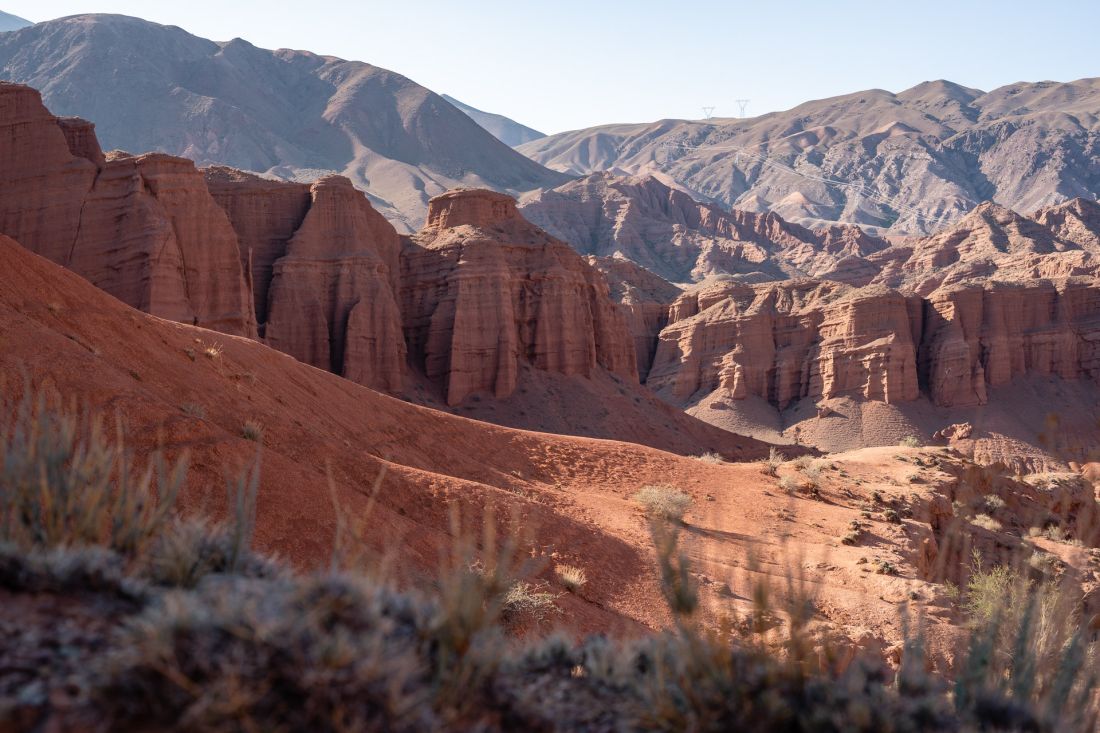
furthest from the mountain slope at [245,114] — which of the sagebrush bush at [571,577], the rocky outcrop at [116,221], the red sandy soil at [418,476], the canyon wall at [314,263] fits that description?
the sagebrush bush at [571,577]

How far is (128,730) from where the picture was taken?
2.94 m

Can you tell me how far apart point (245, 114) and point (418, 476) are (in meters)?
173

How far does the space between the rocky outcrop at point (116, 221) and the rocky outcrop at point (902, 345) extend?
45.3 metres

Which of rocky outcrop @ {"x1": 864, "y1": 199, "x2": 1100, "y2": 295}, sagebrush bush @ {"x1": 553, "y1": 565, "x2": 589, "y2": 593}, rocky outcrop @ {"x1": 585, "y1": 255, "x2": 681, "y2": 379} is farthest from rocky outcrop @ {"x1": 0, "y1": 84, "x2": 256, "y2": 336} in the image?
rocky outcrop @ {"x1": 864, "y1": 199, "x2": 1100, "y2": 295}

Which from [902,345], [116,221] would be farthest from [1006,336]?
[116,221]

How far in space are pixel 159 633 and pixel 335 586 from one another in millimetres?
776

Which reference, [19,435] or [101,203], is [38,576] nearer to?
[19,435]

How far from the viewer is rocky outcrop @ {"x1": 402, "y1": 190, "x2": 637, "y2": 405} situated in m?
46.0

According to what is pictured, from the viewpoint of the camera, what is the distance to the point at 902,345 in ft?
210

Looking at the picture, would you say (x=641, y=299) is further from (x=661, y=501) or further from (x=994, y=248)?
(x=661, y=501)

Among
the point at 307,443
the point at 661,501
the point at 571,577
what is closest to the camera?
the point at 571,577

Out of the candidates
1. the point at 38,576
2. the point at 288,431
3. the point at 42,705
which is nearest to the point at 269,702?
the point at 42,705

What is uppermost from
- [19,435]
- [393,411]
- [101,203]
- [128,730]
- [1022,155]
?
[1022,155]

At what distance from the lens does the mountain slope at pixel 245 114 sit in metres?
155
